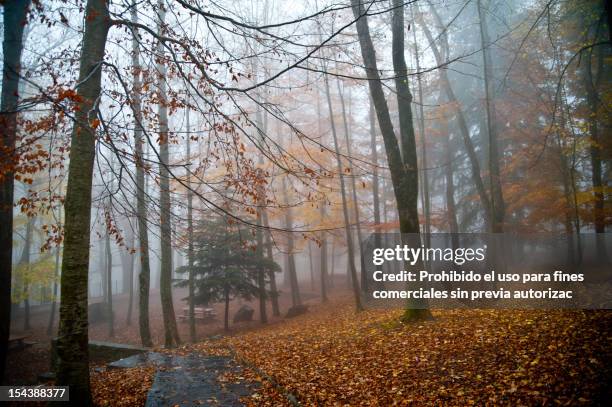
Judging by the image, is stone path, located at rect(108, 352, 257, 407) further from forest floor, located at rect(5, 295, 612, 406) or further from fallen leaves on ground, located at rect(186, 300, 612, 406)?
fallen leaves on ground, located at rect(186, 300, 612, 406)

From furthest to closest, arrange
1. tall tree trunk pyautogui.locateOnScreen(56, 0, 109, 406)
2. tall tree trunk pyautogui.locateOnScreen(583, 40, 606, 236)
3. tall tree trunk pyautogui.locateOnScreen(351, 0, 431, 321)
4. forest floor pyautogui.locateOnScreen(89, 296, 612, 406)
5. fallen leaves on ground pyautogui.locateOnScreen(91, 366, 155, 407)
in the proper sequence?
tall tree trunk pyautogui.locateOnScreen(583, 40, 606, 236)
tall tree trunk pyautogui.locateOnScreen(351, 0, 431, 321)
fallen leaves on ground pyautogui.locateOnScreen(91, 366, 155, 407)
tall tree trunk pyautogui.locateOnScreen(56, 0, 109, 406)
forest floor pyautogui.locateOnScreen(89, 296, 612, 406)

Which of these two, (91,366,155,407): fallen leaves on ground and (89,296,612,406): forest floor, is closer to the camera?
(89,296,612,406): forest floor

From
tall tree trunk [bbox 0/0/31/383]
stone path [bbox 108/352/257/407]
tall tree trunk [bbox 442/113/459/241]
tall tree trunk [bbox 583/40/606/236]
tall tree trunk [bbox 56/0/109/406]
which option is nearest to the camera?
tall tree trunk [bbox 56/0/109/406]

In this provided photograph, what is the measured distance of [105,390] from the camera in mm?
5539

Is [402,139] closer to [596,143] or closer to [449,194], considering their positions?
[596,143]

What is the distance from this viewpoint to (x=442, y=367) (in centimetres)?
486

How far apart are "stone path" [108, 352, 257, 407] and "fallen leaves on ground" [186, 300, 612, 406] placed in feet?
1.15

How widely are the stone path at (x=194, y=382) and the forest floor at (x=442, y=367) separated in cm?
18

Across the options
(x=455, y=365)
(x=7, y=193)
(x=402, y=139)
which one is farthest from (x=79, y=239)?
(x=402, y=139)

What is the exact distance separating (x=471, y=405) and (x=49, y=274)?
2000 cm

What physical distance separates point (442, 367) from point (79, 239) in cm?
523

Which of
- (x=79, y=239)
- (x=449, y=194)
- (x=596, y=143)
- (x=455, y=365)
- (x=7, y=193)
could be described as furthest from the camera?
(x=449, y=194)

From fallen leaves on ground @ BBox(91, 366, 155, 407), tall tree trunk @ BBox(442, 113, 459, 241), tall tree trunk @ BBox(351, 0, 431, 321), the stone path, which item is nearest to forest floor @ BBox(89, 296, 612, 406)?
fallen leaves on ground @ BBox(91, 366, 155, 407)

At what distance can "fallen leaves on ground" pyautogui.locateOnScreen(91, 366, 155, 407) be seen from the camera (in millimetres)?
4980
